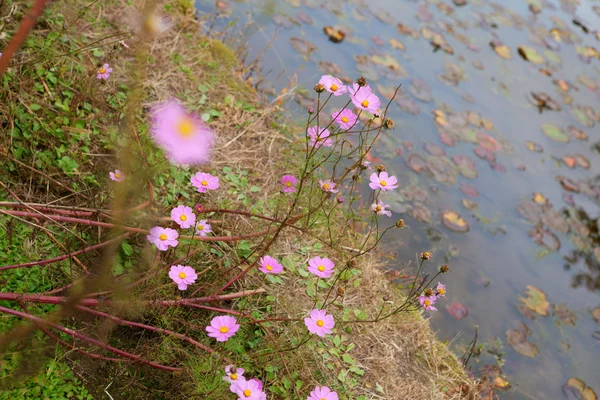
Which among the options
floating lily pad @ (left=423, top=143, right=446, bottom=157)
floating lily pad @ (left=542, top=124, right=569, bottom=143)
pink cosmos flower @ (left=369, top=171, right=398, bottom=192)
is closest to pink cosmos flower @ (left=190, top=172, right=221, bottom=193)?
pink cosmos flower @ (left=369, top=171, right=398, bottom=192)

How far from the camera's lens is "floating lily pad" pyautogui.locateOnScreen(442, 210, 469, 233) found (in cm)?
340

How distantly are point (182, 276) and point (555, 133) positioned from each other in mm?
4195

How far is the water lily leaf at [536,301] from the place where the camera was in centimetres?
A: 317

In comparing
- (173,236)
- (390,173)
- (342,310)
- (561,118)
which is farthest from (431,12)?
(173,236)

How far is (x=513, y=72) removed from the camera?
202 inches

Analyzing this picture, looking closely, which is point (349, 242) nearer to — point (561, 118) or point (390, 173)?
point (390, 173)

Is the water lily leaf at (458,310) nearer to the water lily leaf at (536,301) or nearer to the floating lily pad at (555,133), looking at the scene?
the water lily leaf at (536,301)

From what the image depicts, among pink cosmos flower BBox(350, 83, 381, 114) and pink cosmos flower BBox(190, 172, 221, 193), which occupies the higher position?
pink cosmos flower BBox(350, 83, 381, 114)

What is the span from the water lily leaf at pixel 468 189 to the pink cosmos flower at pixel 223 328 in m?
2.72

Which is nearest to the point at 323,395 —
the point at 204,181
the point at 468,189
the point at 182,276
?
the point at 182,276

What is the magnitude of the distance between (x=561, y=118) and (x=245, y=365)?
4.39m

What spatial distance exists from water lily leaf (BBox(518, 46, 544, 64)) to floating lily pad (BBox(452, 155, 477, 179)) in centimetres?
217

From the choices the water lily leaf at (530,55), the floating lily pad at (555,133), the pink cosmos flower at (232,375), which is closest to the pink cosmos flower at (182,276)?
the pink cosmos flower at (232,375)

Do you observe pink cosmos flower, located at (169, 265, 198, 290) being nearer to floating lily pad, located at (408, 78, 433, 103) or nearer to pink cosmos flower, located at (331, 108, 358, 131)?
pink cosmos flower, located at (331, 108, 358, 131)
